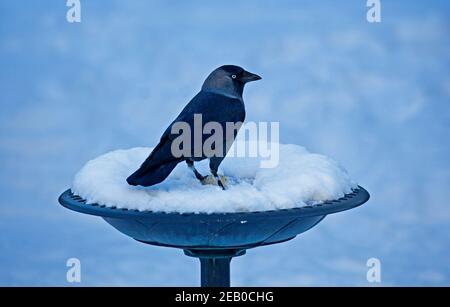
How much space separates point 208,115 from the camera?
279 cm

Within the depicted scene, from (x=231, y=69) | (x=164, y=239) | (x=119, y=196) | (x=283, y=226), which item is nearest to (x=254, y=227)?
(x=283, y=226)

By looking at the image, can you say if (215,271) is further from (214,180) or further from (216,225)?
(216,225)

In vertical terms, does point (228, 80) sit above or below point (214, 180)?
above

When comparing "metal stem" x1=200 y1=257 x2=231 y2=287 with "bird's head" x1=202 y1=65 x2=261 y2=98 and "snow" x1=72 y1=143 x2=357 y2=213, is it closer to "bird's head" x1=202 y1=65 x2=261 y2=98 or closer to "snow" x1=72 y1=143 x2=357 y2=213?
"snow" x1=72 y1=143 x2=357 y2=213

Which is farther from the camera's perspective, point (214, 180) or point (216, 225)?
point (214, 180)

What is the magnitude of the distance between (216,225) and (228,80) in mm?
702

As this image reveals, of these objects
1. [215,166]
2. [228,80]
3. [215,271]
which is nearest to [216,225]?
[215,166]

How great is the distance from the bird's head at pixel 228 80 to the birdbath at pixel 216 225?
62 centimetres

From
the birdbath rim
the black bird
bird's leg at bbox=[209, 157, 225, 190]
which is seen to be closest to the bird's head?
the black bird

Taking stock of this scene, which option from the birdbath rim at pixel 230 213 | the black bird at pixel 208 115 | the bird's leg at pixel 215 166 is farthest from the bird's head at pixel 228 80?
the birdbath rim at pixel 230 213

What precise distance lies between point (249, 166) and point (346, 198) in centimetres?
55

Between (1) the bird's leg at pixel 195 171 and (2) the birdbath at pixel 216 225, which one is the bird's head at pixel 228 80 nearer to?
(1) the bird's leg at pixel 195 171
